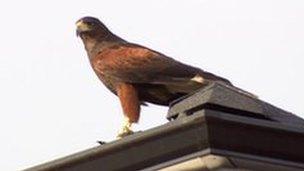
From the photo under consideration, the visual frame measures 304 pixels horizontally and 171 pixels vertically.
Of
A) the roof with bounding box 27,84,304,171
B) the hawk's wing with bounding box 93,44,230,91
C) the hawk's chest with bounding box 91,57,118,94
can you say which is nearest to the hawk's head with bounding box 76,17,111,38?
the hawk's chest with bounding box 91,57,118,94

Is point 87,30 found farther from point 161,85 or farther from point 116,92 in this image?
point 161,85

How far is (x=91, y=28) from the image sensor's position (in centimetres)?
516

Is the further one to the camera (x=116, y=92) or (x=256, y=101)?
(x=116, y=92)

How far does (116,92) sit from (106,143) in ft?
4.10

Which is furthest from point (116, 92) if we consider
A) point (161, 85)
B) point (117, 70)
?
point (161, 85)

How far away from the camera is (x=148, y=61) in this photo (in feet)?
14.8

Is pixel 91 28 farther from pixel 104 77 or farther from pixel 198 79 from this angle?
pixel 198 79

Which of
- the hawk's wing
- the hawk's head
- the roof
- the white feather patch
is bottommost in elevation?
the roof

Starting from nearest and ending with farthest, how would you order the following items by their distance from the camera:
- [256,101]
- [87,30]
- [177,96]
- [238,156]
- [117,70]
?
[238,156] → [256,101] → [177,96] → [117,70] → [87,30]

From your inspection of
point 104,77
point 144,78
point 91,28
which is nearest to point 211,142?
point 144,78

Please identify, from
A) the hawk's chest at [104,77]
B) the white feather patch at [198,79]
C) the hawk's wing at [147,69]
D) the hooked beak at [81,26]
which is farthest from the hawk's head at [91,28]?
the white feather patch at [198,79]

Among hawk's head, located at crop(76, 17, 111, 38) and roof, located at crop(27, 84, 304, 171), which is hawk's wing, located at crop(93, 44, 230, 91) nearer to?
hawk's head, located at crop(76, 17, 111, 38)

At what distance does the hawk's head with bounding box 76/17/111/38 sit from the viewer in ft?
16.7

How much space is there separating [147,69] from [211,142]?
4.34ft
